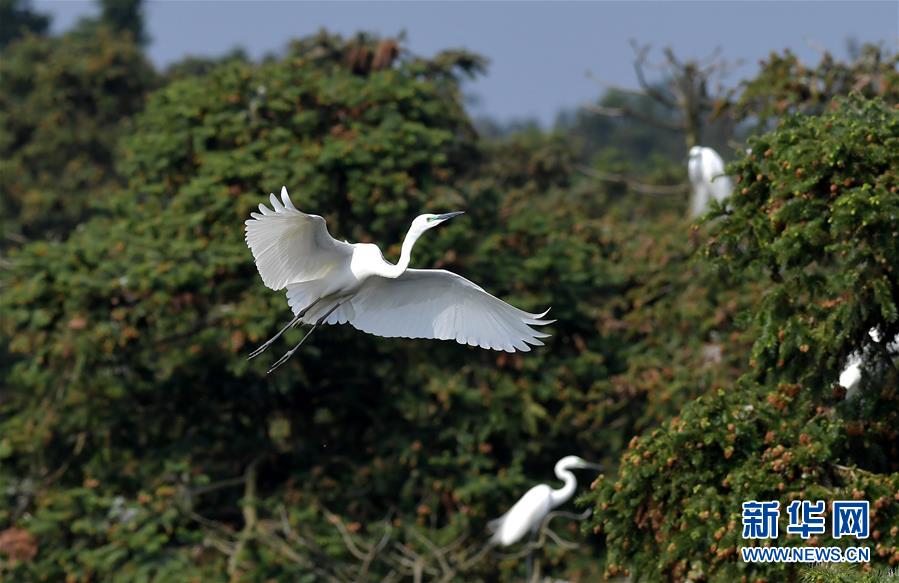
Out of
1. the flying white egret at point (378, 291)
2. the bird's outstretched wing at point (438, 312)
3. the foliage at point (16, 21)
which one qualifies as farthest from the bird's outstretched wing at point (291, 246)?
the foliage at point (16, 21)

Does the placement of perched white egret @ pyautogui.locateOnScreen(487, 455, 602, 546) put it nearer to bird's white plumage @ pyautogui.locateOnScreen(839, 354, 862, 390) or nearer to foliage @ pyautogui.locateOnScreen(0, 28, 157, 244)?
bird's white plumage @ pyautogui.locateOnScreen(839, 354, 862, 390)

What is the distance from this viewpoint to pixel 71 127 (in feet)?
65.6

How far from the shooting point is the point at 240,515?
13352mm

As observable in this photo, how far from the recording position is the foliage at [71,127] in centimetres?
1950

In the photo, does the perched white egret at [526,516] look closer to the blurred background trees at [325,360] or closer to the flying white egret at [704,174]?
the blurred background trees at [325,360]

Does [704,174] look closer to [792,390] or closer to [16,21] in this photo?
[792,390]

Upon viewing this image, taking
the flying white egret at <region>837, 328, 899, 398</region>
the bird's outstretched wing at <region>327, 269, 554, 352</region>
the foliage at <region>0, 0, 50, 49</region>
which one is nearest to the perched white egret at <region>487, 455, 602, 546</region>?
the flying white egret at <region>837, 328, 899, 398</region>

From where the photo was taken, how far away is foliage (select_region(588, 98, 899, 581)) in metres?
7.63

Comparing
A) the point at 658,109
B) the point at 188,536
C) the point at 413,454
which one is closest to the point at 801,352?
the point at 413,454

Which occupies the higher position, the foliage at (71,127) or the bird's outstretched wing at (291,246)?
the foliage at (71,127)

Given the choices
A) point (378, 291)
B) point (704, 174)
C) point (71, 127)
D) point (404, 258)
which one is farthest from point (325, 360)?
point (71, 127)

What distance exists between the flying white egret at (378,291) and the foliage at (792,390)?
1.01 metres

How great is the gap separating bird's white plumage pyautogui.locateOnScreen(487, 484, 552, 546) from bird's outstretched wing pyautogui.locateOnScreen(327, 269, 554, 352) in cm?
347

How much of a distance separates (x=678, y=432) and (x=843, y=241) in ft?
4.15
